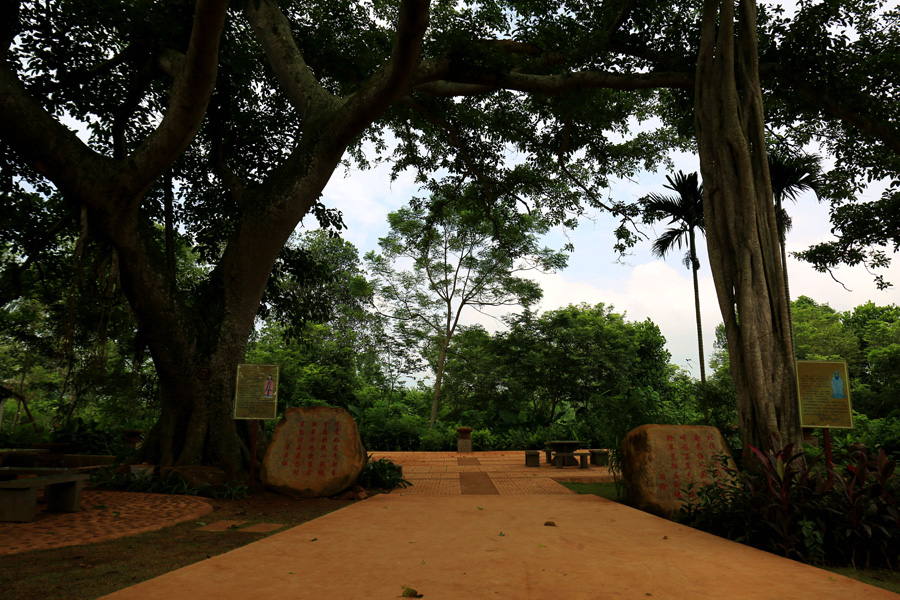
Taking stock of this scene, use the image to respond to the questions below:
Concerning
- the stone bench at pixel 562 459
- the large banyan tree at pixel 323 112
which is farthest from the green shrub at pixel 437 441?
the large banyan tree at pixel 323 112

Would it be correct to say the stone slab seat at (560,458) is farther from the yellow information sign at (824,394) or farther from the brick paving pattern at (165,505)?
the yellow information sign at (824,394)

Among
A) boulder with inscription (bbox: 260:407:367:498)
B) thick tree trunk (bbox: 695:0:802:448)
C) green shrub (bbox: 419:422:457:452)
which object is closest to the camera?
thick tree trunk (bbox: 695:0:802:448)

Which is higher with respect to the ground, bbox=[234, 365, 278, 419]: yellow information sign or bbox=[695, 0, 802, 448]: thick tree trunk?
bbox=[695, 0, 802, 448]: thick tree trunk

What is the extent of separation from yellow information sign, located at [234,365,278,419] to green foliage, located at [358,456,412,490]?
4.60 feet

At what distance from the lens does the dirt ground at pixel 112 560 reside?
2.60 meters

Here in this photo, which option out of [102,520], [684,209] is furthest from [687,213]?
[102,520]

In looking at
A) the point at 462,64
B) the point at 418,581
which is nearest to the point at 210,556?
the point at 418,581

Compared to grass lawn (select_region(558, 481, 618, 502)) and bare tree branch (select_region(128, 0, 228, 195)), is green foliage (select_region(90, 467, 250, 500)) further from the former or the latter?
grass lawn (select_region(558, 481, 618, 502))

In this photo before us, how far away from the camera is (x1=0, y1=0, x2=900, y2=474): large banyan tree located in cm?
560

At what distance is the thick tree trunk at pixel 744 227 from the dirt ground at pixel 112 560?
4864 mm

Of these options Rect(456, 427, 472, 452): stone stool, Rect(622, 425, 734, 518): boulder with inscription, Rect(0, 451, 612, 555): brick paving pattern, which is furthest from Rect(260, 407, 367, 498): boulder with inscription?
Rect(456, 427, 472, 452): stone stool

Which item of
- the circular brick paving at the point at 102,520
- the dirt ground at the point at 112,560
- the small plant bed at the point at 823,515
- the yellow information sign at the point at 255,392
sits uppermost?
the yellow information sign at the point at 255,392

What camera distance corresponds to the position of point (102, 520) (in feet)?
14.6

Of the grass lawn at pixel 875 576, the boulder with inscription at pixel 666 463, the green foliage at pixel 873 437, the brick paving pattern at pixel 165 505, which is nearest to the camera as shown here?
the grass lawn at pixel 875 576
